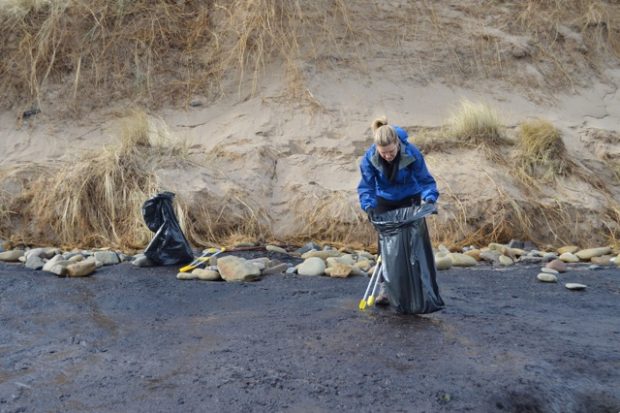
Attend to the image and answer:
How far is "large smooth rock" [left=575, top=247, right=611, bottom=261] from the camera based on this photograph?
7.57 meters

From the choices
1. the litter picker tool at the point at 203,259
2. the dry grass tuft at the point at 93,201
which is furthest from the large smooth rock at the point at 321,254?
the dry grass tuft at the point at 93,201

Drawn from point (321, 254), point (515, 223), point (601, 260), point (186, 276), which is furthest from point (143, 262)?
point (601, 260)

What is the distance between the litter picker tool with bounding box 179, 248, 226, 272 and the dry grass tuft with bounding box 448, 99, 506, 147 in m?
3.59

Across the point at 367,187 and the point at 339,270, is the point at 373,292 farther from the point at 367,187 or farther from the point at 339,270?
the point at 339,270

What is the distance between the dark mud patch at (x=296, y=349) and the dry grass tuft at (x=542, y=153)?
3.11m

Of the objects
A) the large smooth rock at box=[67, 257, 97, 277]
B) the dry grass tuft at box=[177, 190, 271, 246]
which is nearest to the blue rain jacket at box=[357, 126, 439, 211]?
the large smooth rock at box=[67, 257, 97, 277]

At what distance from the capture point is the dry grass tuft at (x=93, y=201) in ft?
26.4

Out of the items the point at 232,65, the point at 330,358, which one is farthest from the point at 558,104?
the point at 330,358

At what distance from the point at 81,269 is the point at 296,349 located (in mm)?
2865

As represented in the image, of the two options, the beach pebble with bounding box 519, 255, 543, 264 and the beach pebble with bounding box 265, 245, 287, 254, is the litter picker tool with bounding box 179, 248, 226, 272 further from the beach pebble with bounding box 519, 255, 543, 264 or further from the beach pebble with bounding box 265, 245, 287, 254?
the beach pebble with bounding box 519, 255, 543, 264

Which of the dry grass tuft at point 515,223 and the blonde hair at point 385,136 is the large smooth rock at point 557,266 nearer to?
the dry grass tuft at point 515,223

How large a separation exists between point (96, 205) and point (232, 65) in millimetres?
3592

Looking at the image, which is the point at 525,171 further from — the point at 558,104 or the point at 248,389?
the point at 248,389

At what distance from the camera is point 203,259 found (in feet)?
22.8
